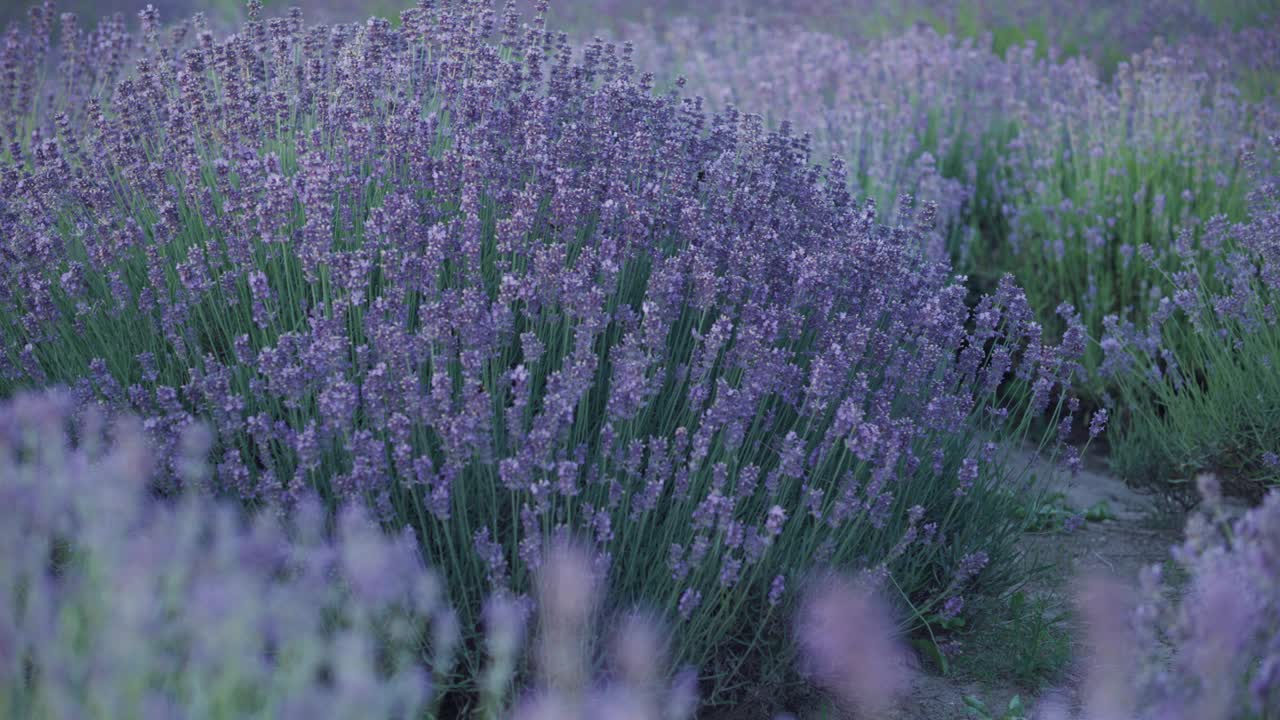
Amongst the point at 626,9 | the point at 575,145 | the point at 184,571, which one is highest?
the point at 575,145

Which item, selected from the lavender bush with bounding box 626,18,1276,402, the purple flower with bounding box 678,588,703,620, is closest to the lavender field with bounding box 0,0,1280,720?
the purple flower with bounding box 678,588,703,620

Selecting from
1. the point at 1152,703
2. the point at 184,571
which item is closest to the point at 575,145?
the point at 184,571

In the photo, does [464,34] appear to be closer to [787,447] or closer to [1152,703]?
[787,447]

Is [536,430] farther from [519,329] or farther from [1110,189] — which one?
[1110,189]

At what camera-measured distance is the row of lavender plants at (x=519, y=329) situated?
90.7 inches

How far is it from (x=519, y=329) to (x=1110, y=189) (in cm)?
317

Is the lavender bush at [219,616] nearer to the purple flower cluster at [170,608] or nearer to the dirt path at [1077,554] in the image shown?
the purple flower cluster at [170,608]

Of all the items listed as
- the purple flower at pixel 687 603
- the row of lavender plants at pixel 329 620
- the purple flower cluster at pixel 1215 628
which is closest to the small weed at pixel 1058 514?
the row of lavender plants at pixel 329 620

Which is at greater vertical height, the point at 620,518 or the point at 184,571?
the point at 184,571

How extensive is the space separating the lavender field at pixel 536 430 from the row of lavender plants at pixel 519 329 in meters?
0.02

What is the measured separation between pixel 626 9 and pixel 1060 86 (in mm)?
5224

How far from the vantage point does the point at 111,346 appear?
9.22ft

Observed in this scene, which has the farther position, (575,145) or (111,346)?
(575,145)

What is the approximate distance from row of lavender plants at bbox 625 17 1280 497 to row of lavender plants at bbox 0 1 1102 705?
762 millimetres
